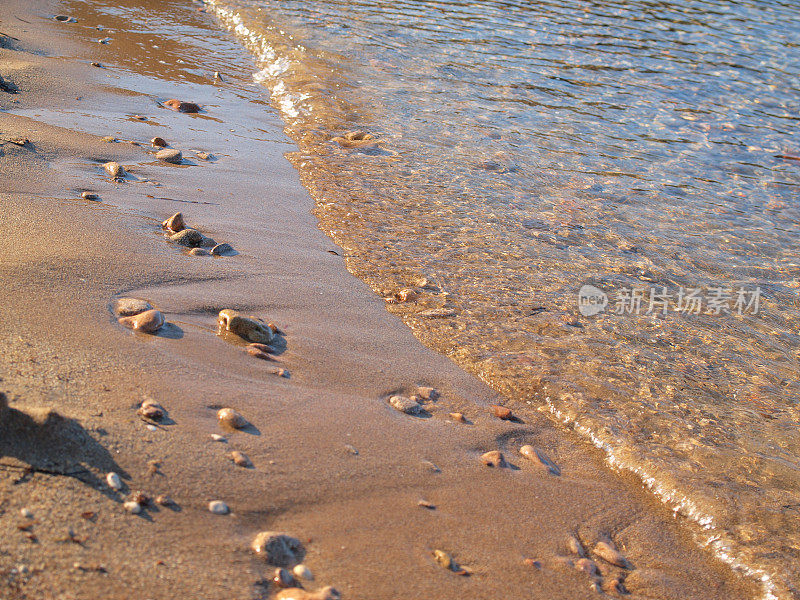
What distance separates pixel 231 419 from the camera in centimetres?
216

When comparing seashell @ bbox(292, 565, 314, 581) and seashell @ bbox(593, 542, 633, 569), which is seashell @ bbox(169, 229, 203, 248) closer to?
seashell @ bbox(292, 565, 314, 581)

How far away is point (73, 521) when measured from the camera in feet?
5.29

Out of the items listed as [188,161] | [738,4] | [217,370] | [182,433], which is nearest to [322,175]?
[188,161]

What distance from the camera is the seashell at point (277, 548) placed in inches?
68.6

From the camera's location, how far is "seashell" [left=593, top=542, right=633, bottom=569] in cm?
214

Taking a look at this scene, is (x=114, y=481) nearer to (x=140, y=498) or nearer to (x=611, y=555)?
(x=140, y=498)

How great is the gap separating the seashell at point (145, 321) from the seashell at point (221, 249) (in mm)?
850

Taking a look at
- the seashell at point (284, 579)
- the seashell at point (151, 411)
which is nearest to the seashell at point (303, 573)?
the seashell at point (284, 579)

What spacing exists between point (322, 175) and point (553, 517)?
11.3ft

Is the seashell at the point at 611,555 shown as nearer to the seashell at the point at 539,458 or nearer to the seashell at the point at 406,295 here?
the seashell at the point at 539,458

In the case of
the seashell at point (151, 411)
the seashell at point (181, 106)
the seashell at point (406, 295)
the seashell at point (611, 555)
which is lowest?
the seashell at point (611, 555)

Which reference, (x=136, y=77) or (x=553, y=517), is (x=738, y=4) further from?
(x=553, y=517)

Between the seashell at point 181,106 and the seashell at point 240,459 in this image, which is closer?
the seashell at point 240,459

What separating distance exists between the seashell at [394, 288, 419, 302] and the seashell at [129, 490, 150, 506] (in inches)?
78.2
